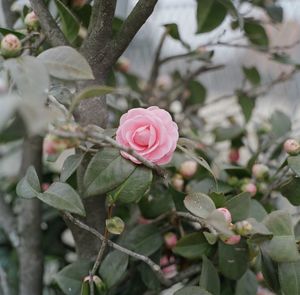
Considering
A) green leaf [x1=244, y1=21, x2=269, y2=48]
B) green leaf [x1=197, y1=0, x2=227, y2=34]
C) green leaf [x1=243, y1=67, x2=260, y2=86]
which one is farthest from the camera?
green leaf [x1=243, y1=67, x2=260, y2=86]

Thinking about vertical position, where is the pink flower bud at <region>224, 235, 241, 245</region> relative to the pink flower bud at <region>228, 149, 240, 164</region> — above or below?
above

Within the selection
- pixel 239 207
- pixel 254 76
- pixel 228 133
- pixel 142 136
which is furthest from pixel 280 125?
pixel 142 136

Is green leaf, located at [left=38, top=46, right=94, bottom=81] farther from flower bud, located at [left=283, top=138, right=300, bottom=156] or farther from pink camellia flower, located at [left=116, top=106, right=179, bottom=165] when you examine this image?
flower bud, located at [left=283, top=138, right=300, bottom=156]

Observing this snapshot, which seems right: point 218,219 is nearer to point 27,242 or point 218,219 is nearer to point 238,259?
point 238,259

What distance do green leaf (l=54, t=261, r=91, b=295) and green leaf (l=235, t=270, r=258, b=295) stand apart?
21 cm

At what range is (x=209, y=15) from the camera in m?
0.93

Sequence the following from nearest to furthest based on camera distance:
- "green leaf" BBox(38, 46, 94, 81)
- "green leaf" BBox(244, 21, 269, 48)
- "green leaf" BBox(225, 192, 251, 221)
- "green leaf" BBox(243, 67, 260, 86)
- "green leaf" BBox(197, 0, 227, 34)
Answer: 1. "green leaf" BBox(38, 46, 94, 81)
2. "green leaf" BBox(225, 192, 251, 221)
3. "green leaf" BBox(197, 0, 227, 34)
4. "green leaf" BBox(244, 21, 269, 48)
5. "green leaf" BBox(243, 67, 260, 86)

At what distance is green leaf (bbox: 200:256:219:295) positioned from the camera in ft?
2.14

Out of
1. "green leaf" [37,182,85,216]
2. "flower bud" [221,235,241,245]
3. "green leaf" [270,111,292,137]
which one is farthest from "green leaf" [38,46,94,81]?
"green leaf" [270,111,292,137]

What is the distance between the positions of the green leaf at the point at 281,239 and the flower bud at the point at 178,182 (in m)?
0.22

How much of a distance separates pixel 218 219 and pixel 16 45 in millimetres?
272

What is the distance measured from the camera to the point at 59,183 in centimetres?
60

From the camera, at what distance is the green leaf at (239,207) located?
→ 2.13ft

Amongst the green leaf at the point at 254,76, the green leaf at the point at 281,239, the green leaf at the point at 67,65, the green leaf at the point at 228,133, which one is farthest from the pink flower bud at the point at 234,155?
the green leaf at the point at 67,65
